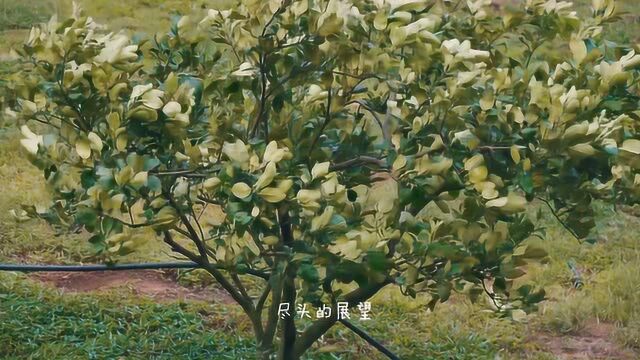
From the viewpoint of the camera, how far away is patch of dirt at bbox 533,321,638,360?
4.74 meters

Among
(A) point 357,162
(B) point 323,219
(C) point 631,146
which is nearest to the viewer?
(B) point 323,219

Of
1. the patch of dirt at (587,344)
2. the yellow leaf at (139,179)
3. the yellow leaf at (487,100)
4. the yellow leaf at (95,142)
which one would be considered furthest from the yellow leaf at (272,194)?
the patch of dirt at (587,344)

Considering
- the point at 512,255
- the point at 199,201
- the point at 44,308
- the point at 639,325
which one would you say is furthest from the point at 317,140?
the point at 639,325

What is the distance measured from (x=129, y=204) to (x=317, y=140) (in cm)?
65

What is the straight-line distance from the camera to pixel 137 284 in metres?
5.20

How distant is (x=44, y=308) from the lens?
15.5 ft

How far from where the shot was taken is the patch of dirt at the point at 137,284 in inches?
201

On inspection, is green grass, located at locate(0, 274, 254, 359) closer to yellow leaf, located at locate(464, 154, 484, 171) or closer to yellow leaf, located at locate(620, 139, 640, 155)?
yellow leaf, located at locate(464, 154, 484, 171)

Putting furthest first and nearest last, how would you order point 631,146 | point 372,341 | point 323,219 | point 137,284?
point 137,284, point 372,341, point 631,146, point 323,219

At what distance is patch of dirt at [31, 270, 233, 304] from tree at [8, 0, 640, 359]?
Answer: 75.4 inches

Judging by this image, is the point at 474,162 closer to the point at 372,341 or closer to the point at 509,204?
the point at 509,204

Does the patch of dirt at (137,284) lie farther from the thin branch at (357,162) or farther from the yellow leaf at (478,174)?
the yellow leaf at (478,174)

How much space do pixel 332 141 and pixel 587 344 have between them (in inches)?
84.8

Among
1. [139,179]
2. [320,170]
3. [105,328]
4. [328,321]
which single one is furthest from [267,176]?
[105,328]
